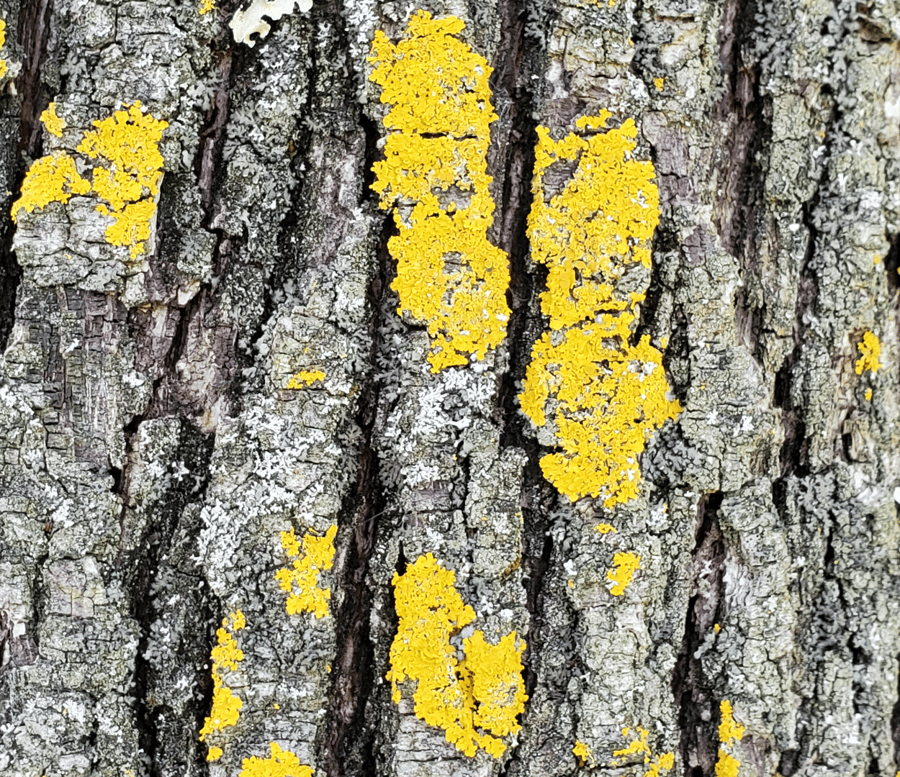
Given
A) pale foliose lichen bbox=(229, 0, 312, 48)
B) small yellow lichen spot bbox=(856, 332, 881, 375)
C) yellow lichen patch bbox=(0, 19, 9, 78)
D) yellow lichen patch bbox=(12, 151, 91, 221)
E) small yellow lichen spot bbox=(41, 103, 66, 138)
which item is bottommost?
small yellow lichen spot bbox=(856, 332, 881, 375)

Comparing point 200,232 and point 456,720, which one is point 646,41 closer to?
point 200,232

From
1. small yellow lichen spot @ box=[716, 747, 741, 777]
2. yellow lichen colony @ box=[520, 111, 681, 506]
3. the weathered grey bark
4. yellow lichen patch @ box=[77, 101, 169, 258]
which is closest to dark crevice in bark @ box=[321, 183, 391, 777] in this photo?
the weathered grey bark

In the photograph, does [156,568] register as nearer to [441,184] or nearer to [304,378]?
Answer: [304,378]

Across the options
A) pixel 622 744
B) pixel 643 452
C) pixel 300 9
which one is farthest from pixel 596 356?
pixel 300 9

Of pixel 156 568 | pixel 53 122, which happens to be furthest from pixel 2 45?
pixel 156 568

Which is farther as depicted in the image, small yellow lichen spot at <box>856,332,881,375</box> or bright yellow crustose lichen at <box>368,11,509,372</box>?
small yellow lichen spot at <box>856,332,881,375</box>

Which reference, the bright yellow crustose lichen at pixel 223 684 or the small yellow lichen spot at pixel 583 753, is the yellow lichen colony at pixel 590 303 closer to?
the small yellow lichen spot at pixel 583 753

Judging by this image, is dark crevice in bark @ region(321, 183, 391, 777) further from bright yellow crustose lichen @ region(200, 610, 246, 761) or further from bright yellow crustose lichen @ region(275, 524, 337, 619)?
bright yellow crustose lichen @ region(200, 610, 246, 761)
